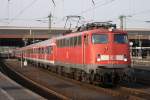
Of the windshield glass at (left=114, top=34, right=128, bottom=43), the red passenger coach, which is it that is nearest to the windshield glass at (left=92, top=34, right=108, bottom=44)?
the red passenger coach

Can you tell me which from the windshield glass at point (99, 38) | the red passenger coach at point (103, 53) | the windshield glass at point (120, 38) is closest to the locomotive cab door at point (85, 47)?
the red passenger coach at point (103, 53)

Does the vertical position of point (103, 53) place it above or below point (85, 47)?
below

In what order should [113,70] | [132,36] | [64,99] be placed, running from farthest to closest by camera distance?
[132,36] → [113,70] → [64,99]

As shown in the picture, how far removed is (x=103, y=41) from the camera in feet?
81.5

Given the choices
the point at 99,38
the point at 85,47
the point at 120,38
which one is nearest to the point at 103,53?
the point at 99,38

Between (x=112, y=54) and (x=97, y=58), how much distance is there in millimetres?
846

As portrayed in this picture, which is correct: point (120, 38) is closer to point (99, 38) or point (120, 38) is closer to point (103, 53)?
point (99, 38)

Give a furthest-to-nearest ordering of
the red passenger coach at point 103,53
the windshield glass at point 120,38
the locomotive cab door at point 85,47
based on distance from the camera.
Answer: the locomotive cab door at point 85,47, the windshield glass at point 120,38, the red passenger coach at point 103,53

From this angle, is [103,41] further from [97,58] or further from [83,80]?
[83,80]

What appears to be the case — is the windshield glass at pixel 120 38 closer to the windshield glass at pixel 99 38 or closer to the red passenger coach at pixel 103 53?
the red passenger coach at pixel 103 53

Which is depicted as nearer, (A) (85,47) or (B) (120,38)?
(B) (120,38)

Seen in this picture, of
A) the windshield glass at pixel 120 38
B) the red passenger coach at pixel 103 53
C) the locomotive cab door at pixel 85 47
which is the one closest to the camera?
the red passenger coach at pixel 103 53

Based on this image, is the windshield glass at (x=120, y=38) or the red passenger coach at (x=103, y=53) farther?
the windshield glass at (x=120, y=38)

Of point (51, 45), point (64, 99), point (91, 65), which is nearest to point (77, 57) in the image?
point (91, 65)
